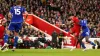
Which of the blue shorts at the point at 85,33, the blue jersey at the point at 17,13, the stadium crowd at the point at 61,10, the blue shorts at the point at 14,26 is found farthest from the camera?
the stadium crowd at the point at 61,10

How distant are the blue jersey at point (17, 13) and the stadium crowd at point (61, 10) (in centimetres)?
1021

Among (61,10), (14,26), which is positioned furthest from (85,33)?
(61,10)

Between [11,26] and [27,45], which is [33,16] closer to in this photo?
[27,45]

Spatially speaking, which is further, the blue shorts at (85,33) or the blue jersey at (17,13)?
the blue shorts at (85,33)

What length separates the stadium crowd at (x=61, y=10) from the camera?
99.5 feet

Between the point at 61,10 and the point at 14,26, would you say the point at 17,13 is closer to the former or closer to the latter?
the point at 14,26

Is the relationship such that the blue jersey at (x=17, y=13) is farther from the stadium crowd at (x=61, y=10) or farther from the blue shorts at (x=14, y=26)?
the stadium crowd at (x=61, y=10)

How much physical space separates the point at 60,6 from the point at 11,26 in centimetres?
1610

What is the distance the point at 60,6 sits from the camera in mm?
34312

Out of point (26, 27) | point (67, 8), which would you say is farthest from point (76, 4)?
point (26, 27)

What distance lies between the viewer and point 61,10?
33750mm

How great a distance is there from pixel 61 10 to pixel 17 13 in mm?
15446

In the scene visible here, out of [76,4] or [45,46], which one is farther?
[76,4]

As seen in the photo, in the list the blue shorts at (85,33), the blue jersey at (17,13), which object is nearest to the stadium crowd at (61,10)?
the blue shorts at (85,33)
